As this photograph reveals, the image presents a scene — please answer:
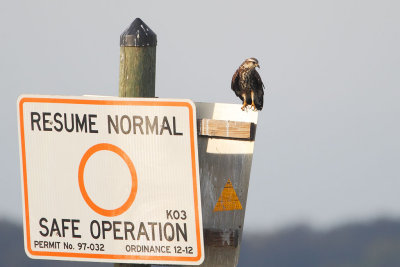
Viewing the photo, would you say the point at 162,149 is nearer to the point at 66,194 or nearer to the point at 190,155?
the point at 190,155

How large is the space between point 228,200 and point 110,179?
715mm

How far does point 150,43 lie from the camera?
10.7 ft

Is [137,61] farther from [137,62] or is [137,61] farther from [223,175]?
[223,175]

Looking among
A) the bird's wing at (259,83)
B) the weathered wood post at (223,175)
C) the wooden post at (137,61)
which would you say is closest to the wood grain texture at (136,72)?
the wooden post at (137,61)

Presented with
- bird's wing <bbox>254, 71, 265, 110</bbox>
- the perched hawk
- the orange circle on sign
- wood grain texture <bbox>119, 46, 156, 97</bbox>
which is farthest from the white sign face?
bird's wing <bbox>254, 71, 265, 110</bbox>

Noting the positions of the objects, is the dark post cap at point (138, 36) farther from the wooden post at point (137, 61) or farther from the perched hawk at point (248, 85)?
the perched hawk at point (248, 85)

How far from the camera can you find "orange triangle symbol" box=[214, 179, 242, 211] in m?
3.25

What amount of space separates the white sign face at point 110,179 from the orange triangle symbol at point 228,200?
18.2 inches

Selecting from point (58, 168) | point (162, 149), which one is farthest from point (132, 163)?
point (58, 168)

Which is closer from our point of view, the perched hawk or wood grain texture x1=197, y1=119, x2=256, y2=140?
wood grain texture x1=197, y1=119, x2=256, y2=140

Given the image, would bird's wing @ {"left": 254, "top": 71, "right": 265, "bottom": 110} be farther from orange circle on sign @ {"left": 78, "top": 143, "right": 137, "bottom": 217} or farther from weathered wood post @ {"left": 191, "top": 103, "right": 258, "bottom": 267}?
orange circle on sign @ {"left": 78, "top": 143, "right": 137, "bottom": 217}

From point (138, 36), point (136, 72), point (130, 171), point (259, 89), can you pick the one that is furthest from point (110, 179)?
point (259, 89)

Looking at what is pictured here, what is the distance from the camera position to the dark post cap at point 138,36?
321cm

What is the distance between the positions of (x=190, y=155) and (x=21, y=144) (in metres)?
0.84
